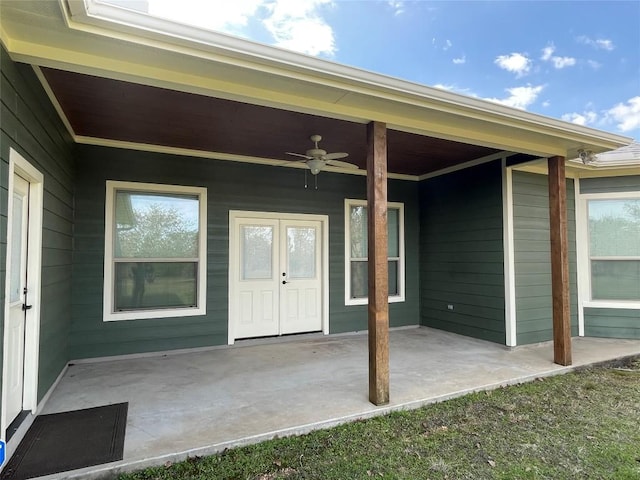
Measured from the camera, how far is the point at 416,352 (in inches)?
197

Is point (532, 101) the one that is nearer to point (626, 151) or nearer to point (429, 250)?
point (626, 151)

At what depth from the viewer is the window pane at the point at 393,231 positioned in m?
6.69

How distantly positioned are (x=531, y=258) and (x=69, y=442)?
5.82 m

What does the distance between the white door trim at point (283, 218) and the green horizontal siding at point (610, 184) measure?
4309 millimetres

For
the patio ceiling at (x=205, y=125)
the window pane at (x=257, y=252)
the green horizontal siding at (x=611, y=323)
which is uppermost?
the patio ceiling at (x=205, y=125)

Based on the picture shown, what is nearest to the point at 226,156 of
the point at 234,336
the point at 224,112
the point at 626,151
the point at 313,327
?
the point at 224,112

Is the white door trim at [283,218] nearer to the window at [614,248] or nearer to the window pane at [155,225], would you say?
the window pane at [155,225]

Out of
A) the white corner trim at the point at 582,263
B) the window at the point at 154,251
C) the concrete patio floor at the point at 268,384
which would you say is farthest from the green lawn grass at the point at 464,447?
the window at the point at 154,251

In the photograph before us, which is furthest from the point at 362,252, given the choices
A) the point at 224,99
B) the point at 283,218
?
the point at 224,99

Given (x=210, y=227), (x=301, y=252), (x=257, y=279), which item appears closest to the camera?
(x=210, y=227)

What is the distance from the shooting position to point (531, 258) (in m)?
5.48

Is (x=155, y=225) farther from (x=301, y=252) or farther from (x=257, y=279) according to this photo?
(x=301, y=252)

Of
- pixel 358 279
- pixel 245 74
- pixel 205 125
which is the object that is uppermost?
pixel 205 125

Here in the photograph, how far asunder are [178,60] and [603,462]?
12.9ft
